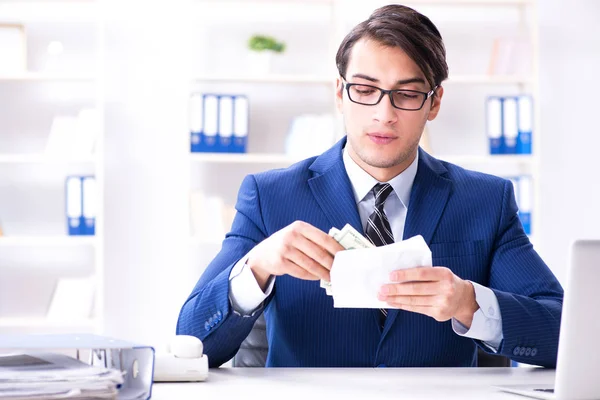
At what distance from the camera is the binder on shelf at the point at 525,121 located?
165 inches

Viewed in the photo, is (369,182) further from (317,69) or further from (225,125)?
(317,69)

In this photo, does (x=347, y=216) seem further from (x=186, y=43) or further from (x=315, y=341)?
(x=186, y=43)

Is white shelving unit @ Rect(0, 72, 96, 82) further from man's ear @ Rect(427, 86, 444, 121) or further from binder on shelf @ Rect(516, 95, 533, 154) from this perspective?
man's ear @ Rect(427, 86, 444, 121)

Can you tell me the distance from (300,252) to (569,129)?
3.35 m

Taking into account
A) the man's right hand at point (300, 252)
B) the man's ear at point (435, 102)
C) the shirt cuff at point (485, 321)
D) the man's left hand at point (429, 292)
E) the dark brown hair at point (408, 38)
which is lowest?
the shirt cuff at point (485, 321)

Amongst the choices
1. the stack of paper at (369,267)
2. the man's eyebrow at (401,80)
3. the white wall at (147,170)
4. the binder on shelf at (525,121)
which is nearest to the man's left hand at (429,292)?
the stack of paper at (369,267)

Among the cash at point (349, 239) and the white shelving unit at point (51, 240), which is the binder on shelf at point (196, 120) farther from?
the cash at point (349, 239)

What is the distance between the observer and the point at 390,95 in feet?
6.25

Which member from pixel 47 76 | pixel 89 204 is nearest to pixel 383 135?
pixel 89 204

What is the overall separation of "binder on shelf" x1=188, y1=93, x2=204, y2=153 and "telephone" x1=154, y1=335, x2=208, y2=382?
268 centimetres

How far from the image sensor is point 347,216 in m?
1.94

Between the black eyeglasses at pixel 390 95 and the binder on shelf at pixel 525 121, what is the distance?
7.96 ft

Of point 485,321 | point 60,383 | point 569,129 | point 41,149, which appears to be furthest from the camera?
point 569,129

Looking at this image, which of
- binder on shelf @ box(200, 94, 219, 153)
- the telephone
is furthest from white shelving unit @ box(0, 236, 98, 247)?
the telephone
